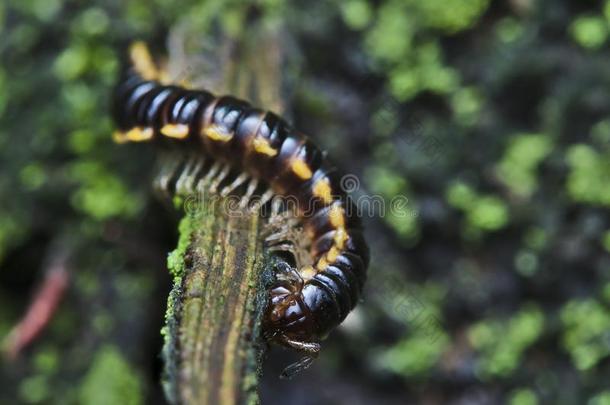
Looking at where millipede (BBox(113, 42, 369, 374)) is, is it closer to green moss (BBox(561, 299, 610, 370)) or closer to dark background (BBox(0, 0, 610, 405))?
dark background (BBox(0, 0, 610, 405))

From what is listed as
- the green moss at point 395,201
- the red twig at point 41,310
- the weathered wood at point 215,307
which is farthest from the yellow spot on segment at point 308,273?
the red twig at point 41,310

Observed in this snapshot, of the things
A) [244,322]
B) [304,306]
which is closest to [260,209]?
[304,306]

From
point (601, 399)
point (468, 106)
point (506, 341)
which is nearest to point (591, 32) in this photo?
point (468, 106)

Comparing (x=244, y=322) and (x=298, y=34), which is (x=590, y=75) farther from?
(x=244, y=322)

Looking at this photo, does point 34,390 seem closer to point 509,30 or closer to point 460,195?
point 460,195

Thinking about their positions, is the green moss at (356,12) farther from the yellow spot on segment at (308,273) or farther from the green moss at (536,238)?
the yellow spot on segment at (308,273)

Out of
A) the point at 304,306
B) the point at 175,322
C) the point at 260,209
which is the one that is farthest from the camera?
the point at 260,209
